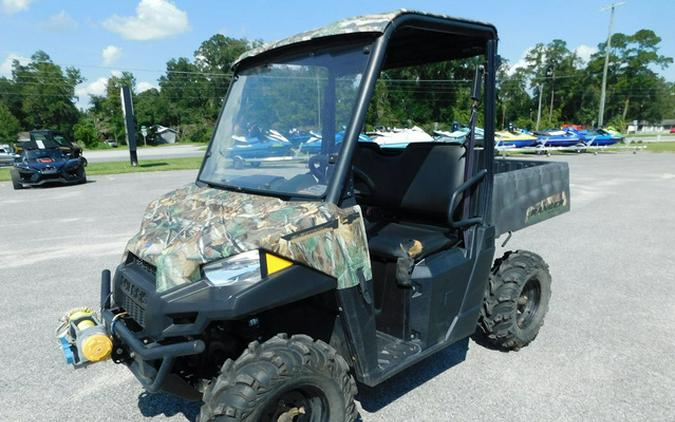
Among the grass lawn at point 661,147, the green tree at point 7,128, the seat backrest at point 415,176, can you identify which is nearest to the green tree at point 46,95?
the green tree at point 7,128

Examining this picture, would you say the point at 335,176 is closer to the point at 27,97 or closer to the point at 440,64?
the point at 440,64

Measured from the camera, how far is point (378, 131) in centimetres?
344

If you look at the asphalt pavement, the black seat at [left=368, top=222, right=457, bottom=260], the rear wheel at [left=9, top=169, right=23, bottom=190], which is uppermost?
the black seat at [left=368, top=222, right=457, bottom=260]

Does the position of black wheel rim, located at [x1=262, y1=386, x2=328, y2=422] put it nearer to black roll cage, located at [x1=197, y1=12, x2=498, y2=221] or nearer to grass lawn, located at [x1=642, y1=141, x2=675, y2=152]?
black roll cage, located at [x1=197, y1=12, x2=498, y2=221]

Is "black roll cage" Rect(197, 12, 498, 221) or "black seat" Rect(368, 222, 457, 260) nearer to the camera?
"black roll cage" Rect(197, 12, 498, 221)

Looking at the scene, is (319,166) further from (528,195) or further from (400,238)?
(528,195)

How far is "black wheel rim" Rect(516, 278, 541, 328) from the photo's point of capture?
3736 mm

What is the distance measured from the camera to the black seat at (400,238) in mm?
2904

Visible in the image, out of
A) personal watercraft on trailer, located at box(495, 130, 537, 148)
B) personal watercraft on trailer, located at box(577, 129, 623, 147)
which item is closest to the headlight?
personal watercraft on trailer, located at box(495, 130, 537, 148)

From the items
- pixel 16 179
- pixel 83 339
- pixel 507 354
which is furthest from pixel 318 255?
pixel 16 179

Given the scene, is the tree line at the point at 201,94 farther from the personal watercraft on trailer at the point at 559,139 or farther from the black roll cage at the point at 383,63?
the black roll cage at the point at 383,63

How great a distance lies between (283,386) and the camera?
2082mm

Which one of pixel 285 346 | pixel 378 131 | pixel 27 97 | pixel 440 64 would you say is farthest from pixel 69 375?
pixel 27 97

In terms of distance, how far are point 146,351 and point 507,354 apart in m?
2.71
